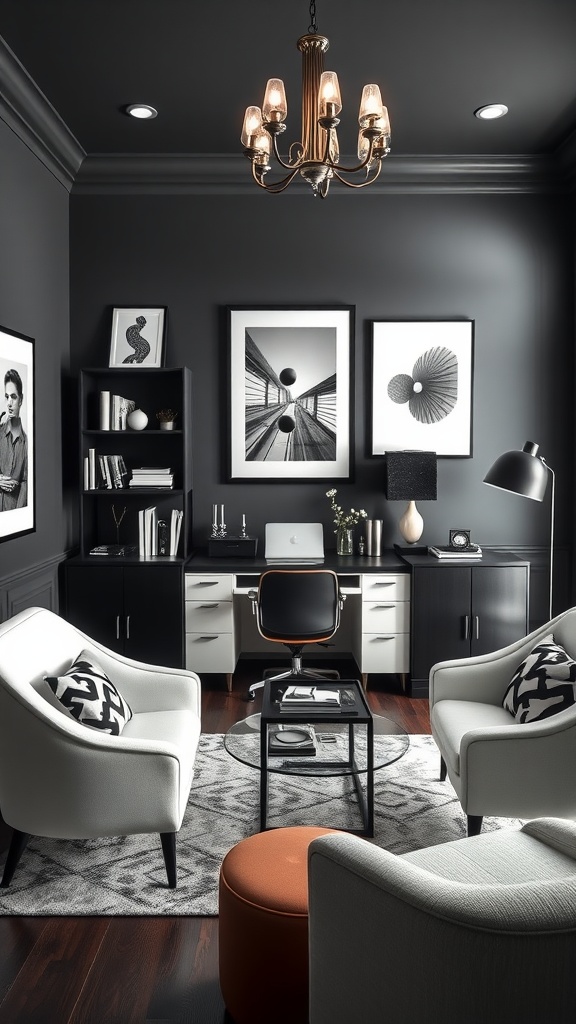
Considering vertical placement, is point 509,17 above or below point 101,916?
above

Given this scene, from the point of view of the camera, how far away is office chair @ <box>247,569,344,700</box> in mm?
4082

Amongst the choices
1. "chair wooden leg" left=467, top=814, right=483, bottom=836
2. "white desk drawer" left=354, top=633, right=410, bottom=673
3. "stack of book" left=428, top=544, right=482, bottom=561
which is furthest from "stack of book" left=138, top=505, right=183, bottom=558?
"chair wooden leg" left=467, top=814, right=483, bottom=836

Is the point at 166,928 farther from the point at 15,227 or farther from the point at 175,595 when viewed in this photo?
the point at 15,227

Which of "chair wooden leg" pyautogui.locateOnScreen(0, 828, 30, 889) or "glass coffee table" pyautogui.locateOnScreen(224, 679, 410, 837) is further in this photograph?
"glass coffee table" pyautogui.locateOnScreen(224, 679, 410, 837)

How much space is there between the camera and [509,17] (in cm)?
330

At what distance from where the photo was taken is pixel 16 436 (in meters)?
3.83

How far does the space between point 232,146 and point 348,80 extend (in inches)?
37.9

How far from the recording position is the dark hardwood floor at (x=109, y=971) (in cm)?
193

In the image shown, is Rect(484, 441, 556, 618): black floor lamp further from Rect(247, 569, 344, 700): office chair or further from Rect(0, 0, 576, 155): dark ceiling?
Rect(0, 0, 576, 155): dark ceiling

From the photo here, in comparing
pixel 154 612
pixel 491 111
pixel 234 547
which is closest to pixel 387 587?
pixel 234 547

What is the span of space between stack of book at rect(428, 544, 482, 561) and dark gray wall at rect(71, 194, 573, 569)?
1.46 feet

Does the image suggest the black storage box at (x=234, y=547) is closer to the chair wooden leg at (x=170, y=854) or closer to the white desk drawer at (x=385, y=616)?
the white desk drawer at (x=385, y=616)

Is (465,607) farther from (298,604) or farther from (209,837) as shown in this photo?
(209,837)

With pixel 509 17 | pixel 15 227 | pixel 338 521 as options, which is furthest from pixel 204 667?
pixel 509 17
